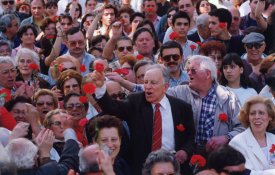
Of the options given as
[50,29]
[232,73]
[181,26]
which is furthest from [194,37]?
[232,73]

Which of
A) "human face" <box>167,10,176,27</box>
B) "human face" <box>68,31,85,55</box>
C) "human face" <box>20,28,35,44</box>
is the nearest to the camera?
"human face" <box>68,31,85,55</box>

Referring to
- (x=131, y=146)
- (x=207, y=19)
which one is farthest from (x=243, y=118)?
(x=207, y=19)

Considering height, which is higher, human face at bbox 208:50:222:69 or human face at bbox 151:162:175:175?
human face at bbox 208:50:222:69

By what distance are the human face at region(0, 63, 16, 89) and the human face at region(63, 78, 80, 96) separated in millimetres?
736

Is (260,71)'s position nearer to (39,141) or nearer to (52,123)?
(52,123)

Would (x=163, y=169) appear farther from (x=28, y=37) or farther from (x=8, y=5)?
(x=8, y=5)

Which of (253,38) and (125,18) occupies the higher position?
(125,18)

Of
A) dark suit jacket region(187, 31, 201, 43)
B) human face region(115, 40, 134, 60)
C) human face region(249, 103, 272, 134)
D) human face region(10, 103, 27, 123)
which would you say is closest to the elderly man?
human face region(249, 103, 272, 134)

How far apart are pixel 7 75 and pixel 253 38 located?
333cm

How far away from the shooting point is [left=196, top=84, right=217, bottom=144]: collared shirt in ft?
34.6

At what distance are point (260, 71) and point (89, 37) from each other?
146 inches

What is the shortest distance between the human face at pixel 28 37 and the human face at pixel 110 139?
5318 mm

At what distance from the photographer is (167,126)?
10141mm

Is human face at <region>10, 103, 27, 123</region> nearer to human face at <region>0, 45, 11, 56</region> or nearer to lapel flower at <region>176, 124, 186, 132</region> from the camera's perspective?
lapel flower at <region>176, 124, 186, 132</region>
